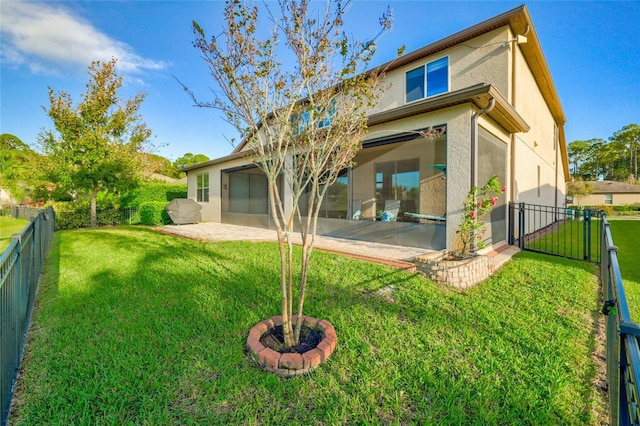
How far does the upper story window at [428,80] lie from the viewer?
27.6 ft

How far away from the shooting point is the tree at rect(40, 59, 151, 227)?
11.4 meters

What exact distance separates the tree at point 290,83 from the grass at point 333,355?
758 mm

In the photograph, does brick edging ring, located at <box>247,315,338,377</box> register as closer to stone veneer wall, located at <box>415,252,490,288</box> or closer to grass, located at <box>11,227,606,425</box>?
grass, located at <box>11,227,606,425</box>

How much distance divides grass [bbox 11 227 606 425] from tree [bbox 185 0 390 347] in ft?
2.49

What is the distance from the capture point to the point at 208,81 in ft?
9.37

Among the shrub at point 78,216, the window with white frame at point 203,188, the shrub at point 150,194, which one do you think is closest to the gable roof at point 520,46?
the window with white frame at point 203,188

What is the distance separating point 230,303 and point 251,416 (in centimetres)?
196

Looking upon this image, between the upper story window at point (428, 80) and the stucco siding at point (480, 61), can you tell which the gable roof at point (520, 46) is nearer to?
the stucco siding at point (480, 61)

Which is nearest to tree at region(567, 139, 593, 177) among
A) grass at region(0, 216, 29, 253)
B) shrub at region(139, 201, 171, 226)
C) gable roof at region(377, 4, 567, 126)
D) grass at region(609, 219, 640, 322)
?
gable roof at region(377, 4, 567, 126)

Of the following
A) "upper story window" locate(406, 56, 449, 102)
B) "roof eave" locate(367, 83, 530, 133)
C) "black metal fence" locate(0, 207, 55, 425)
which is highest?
"upper story window" locate(406, 56, 449, 102)

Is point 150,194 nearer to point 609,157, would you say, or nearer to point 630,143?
point 609,157

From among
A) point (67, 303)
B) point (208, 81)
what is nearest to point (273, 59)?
point (208, 81)

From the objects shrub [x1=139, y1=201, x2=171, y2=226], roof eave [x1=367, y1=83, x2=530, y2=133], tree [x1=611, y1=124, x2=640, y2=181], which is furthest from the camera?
tree [x1=611, y1=124, x2=640, y2=181]

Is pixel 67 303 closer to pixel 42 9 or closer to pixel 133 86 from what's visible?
pixel 42 9
